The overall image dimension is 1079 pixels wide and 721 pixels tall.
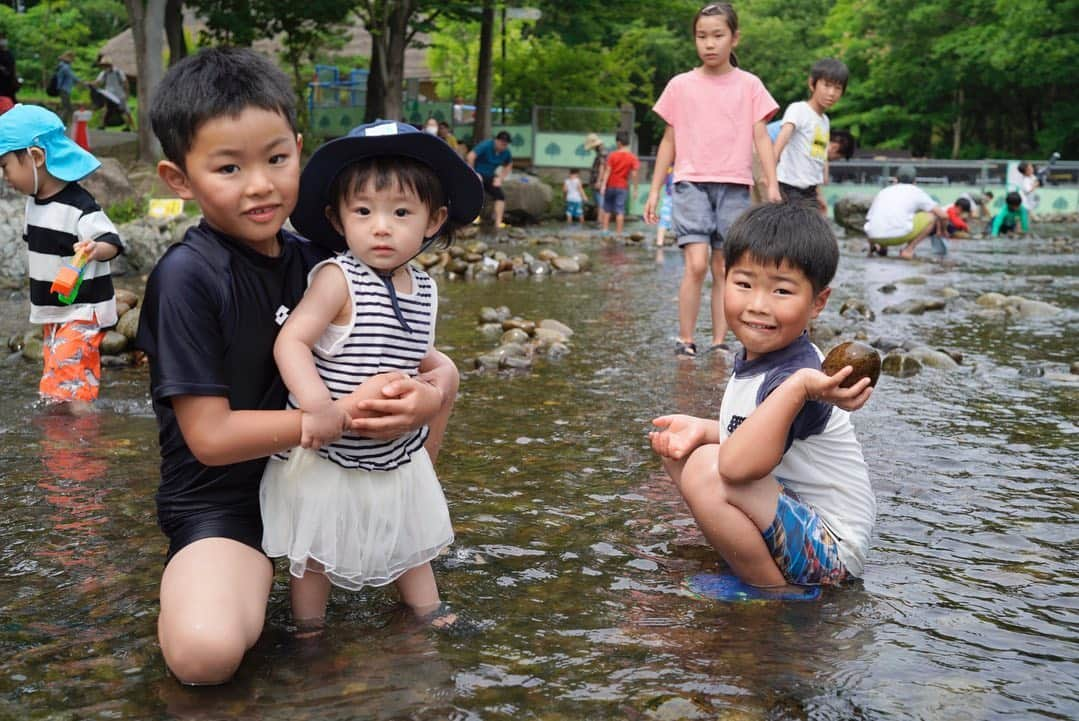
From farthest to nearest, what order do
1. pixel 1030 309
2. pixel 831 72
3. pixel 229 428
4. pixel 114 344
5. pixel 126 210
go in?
pixel 126 210
pixel 1030 309
pixel 831 72
pixel 114 344
pixel 229 428

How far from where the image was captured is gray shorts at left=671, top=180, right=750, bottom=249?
6.77m

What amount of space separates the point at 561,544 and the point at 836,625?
2.93ft

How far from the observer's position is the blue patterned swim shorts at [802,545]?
9.44 feet

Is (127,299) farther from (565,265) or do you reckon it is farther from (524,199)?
(524,199)

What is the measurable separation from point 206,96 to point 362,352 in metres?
0.67

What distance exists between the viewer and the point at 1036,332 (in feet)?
25.8

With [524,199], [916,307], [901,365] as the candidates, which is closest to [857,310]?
[916,307]

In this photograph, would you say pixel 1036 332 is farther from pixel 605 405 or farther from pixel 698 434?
pixel 698 434

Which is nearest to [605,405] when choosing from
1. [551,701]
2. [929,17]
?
[551,701]

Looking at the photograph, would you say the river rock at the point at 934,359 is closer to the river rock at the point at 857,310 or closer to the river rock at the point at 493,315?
the river rock at the point at 857,310

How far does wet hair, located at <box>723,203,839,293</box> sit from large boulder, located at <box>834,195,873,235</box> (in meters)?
19.3

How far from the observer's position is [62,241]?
5379 millimetres

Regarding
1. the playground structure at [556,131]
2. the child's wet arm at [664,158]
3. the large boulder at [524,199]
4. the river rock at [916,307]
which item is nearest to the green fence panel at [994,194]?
the playground structure at [556,131]

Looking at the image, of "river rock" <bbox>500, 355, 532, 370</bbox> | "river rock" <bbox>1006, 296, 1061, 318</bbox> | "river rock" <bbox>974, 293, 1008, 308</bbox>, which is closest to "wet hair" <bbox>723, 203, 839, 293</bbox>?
Answer: "river rock" <bbox>500, 355, 532, 370</bbox>
